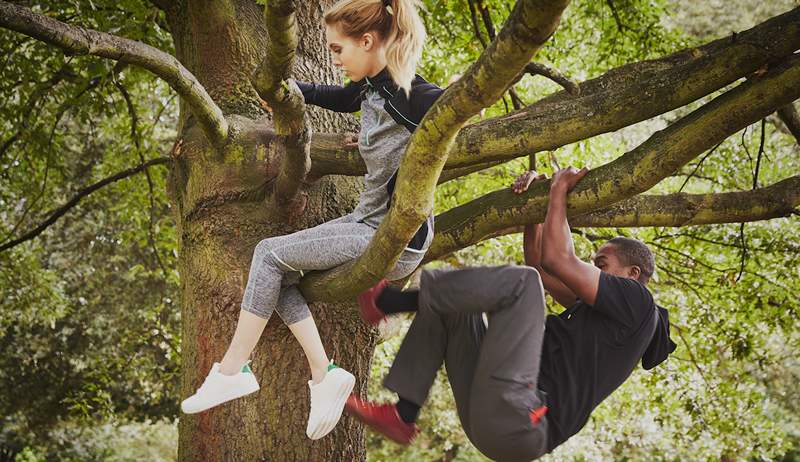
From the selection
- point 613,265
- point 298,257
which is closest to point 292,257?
point 298,257

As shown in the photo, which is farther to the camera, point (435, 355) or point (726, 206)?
point (726, 206)

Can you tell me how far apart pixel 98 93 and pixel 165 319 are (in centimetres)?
788

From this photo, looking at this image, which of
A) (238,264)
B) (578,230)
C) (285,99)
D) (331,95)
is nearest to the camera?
(285,99)

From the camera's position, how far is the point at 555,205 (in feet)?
9.77

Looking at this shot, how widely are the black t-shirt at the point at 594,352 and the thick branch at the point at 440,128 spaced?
0.88 m

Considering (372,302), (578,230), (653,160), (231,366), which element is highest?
(578,230)

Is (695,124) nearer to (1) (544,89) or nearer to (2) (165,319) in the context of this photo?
(1) (544,89)

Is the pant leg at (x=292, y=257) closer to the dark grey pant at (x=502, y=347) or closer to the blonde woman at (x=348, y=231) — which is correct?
the blonde woman at (x=348, y=231)

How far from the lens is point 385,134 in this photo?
10.0ft

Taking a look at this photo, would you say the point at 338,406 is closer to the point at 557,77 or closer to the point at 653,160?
the point at 653,160

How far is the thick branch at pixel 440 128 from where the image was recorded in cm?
162

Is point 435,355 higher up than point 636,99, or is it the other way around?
point 636,99

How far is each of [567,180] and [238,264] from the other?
5.40ft

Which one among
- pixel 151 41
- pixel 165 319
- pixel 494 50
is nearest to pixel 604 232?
pixel 151 41
